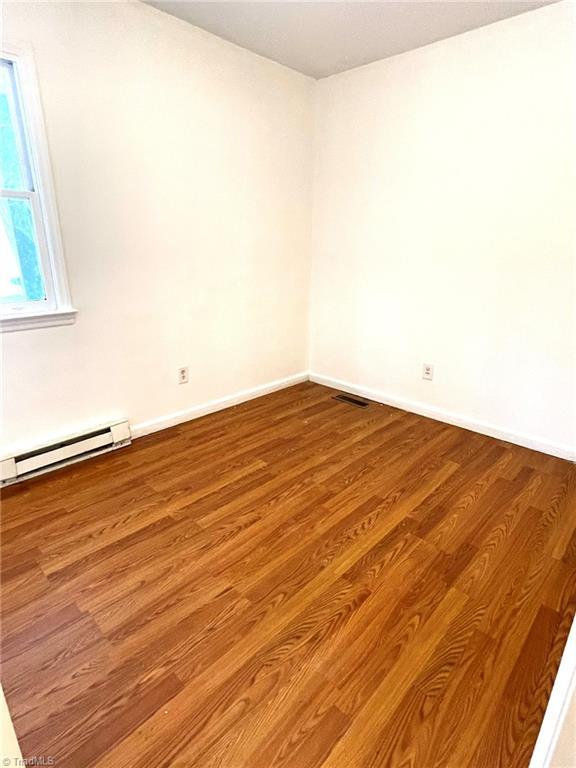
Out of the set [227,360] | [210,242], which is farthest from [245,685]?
[210,242]

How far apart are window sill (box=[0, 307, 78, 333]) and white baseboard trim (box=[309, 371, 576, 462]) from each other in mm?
2208

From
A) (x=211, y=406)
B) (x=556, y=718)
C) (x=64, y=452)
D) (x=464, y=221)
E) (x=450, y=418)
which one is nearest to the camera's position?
(x=556, y=718)

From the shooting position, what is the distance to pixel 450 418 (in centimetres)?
305

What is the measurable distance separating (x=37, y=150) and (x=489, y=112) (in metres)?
2.53

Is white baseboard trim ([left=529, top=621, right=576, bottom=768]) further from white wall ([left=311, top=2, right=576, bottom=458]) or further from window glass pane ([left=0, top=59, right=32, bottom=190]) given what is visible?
window glass pane ([left=0, top=59, right=32, bottom=190])

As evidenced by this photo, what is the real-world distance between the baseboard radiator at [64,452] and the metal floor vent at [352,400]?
1695 millimetres

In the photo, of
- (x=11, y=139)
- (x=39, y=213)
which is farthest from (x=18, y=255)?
(x=11, y=139)

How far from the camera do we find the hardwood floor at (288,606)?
1149 millimetres

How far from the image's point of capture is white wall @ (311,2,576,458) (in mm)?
2359

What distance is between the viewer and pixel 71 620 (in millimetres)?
1486

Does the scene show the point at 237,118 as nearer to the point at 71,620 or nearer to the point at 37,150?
the point at 37,150

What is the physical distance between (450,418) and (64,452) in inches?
101

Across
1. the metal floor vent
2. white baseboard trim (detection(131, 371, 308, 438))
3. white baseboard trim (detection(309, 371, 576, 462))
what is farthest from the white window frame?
white baseboard trim (detection(309, 371, 576, 462))

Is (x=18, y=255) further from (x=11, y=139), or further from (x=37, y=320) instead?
(x=11, y=139)
